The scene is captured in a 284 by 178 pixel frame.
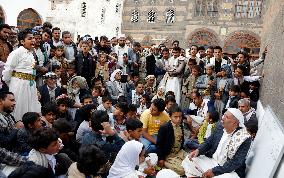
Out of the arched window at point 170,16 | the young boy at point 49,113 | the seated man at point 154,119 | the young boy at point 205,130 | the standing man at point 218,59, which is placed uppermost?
A: the arched window at point 170,16

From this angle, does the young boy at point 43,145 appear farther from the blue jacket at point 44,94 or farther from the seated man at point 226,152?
the blue jacket at point 44,94

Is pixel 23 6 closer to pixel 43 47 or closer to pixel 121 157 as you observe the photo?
pixel 43 47

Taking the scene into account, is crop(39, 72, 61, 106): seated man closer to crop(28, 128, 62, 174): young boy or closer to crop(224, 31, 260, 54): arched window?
crop(28, 128, 62, 174): young boy

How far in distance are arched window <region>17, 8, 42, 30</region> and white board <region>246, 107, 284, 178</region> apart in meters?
20.7

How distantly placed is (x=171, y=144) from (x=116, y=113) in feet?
3.92

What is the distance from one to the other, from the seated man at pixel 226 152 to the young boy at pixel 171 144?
1.18ft

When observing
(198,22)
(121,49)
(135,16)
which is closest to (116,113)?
(121,49)

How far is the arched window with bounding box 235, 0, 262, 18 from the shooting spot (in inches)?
1045

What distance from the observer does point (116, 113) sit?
250 inches

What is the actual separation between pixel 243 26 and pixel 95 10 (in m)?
14.2

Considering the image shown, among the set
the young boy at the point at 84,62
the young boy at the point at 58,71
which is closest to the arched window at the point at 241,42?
the young boy at the point at 84,62

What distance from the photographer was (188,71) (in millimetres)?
9195

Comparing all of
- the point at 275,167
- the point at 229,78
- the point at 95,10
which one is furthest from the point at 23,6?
the point at 275,167

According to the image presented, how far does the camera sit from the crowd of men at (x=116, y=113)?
4203 mm
